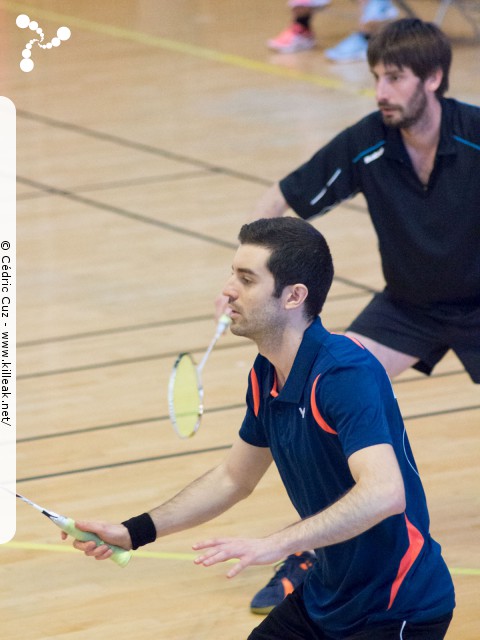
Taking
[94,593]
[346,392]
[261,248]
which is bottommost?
[94,593]

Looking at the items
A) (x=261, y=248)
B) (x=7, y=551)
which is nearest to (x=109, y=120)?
(x=7, y=551)

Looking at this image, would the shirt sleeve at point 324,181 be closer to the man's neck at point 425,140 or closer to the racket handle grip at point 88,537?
the man's neck at point 425,140

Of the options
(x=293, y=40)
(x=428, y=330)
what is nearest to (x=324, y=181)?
(x=428, y=330)

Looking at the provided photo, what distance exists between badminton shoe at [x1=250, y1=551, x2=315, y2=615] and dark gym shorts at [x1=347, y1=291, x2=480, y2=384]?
3.04ft

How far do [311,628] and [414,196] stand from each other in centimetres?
201

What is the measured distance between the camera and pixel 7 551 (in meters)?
5.05

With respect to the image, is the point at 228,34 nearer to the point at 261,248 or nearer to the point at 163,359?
the point at 163,359

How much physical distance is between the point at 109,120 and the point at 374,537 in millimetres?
8615

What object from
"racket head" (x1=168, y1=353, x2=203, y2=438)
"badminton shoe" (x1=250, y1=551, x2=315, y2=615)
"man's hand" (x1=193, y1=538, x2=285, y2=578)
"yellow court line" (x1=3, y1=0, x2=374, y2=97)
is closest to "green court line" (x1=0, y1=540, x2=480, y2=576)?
"badminton shoe" (x1=250, y1=551, x2=315, y2=615)

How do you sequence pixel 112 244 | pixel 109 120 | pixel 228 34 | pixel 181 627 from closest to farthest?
pixel 181 627, pixel 112 244, pixel 109 120, pixel 228 34

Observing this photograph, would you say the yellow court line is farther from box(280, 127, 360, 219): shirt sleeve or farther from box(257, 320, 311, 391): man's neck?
box(257, 320, 311, 391): man's neck

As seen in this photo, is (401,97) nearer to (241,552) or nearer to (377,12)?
(241,552)

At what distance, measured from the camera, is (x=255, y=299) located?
345 centimetres

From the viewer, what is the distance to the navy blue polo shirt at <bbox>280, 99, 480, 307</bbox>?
199 inches
